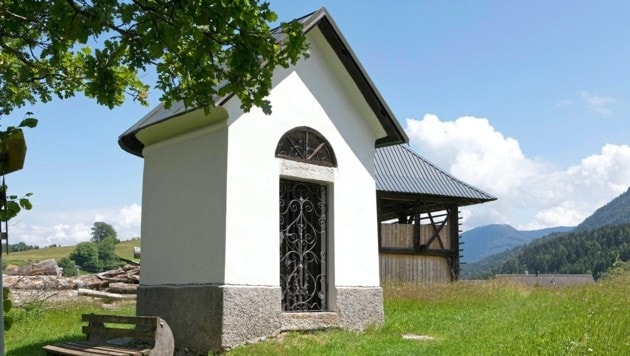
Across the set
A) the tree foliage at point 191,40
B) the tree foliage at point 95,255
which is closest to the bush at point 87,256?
the tree foliage at point 95,255

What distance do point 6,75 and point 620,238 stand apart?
126067mm

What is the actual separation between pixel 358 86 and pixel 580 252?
120 m

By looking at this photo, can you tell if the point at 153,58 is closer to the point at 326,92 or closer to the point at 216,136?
the point at 216,136

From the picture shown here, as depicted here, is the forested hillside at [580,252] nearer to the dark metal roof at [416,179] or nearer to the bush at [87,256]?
the bush at [87,256]

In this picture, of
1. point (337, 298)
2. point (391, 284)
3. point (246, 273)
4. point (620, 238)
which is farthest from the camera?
point (620, 238)

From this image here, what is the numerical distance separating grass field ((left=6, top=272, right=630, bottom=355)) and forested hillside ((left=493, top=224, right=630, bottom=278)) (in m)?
96.5

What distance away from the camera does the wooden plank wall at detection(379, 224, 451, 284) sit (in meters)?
19.5

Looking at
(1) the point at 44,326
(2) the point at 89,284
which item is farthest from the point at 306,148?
(2) the point at 89,284

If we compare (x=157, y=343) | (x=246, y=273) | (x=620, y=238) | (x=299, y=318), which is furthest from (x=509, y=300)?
(x=620, y=238)

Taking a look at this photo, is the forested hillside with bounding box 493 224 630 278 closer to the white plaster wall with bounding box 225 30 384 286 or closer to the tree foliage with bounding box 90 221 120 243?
the tree foliage with bounding box 90 221 120 243

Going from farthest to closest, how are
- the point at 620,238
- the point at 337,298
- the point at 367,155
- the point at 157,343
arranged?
the point at 620,238 → the point at 367,155 → the point at 337,298 → the point at 157,343

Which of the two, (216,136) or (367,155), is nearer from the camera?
(216,136)

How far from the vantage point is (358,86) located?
35.2ft

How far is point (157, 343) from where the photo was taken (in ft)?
24.5
